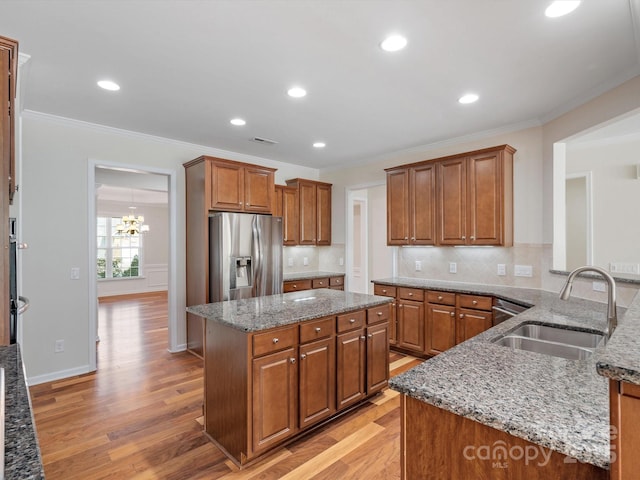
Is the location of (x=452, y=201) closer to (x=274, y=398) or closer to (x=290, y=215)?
(x=290, y=215)

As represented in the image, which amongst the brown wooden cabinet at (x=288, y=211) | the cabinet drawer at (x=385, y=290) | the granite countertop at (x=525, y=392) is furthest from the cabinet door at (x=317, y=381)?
the brown wooden cabinet at (x=288, y=211)

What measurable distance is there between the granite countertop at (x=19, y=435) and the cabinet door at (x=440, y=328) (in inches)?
140

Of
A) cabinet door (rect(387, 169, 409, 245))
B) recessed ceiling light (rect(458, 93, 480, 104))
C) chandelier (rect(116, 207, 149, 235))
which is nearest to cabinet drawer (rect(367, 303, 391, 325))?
cabinet door (rect(387, 169, 409, 245))

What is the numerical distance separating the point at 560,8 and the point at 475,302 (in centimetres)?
259

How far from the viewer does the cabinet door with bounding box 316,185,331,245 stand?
5.77 metres

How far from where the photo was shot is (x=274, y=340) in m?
2.19

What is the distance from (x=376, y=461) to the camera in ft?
7.25

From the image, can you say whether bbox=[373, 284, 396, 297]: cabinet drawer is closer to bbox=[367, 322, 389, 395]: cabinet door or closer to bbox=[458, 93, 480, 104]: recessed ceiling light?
bbox=[367, 322, 389, 395]: cabinet door

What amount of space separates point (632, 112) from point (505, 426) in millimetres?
2854

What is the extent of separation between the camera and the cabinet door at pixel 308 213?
5527 millimetres

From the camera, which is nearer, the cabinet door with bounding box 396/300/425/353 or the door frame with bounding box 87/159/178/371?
the door frame with bounding box 87/159/178/371

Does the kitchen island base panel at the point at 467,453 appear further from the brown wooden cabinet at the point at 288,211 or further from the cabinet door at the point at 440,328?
the brown wooden cabinet at the point at 288,211

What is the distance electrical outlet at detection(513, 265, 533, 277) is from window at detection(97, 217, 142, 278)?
31.0 feet

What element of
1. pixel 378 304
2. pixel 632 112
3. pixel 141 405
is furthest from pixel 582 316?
pixel 141 405
